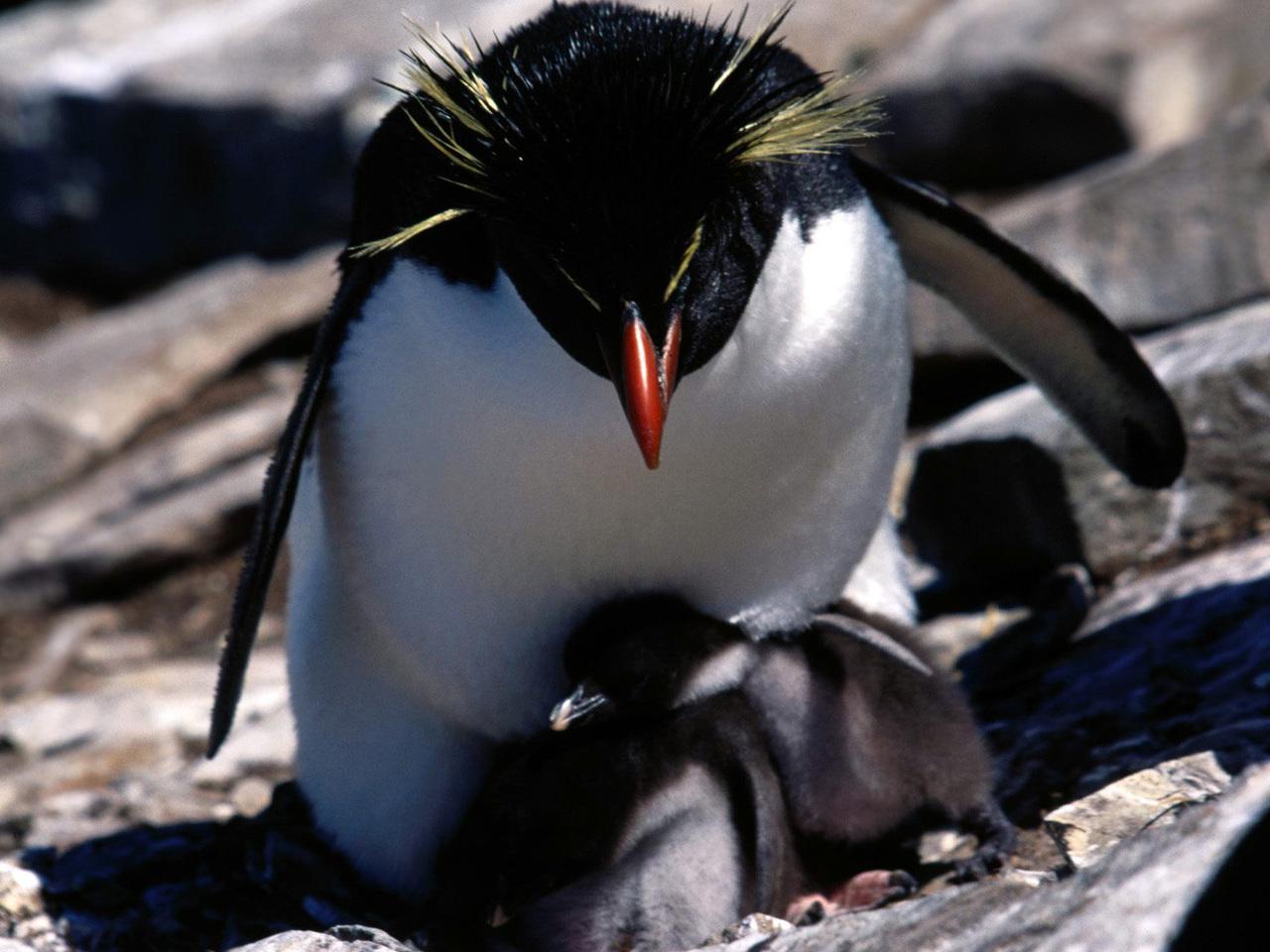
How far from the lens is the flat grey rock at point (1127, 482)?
9.59 ft

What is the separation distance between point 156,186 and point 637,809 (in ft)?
19.6

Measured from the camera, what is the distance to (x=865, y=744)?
7.03 ft

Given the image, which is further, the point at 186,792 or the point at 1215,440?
the point at 186,792

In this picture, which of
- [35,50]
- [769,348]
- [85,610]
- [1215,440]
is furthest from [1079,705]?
[35,50]

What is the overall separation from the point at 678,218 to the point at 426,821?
0.94 m

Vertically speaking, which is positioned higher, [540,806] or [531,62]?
[531,62]

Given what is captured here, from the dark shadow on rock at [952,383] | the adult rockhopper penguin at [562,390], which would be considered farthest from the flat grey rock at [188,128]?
the adult rockhopper penguin at [562,390]

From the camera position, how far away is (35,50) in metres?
7.86

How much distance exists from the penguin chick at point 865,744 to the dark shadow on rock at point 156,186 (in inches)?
193

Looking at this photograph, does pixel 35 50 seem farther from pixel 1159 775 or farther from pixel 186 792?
pixel 1159 775

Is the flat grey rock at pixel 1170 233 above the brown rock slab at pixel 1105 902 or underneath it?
above

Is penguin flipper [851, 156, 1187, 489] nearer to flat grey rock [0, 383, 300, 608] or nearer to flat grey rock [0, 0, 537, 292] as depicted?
flat grey rock [0, 383, 300, 608]

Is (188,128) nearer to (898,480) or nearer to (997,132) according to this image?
(997,132)

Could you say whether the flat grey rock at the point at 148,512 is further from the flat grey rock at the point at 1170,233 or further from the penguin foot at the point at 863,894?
the penguin foot at the point at 863,894
